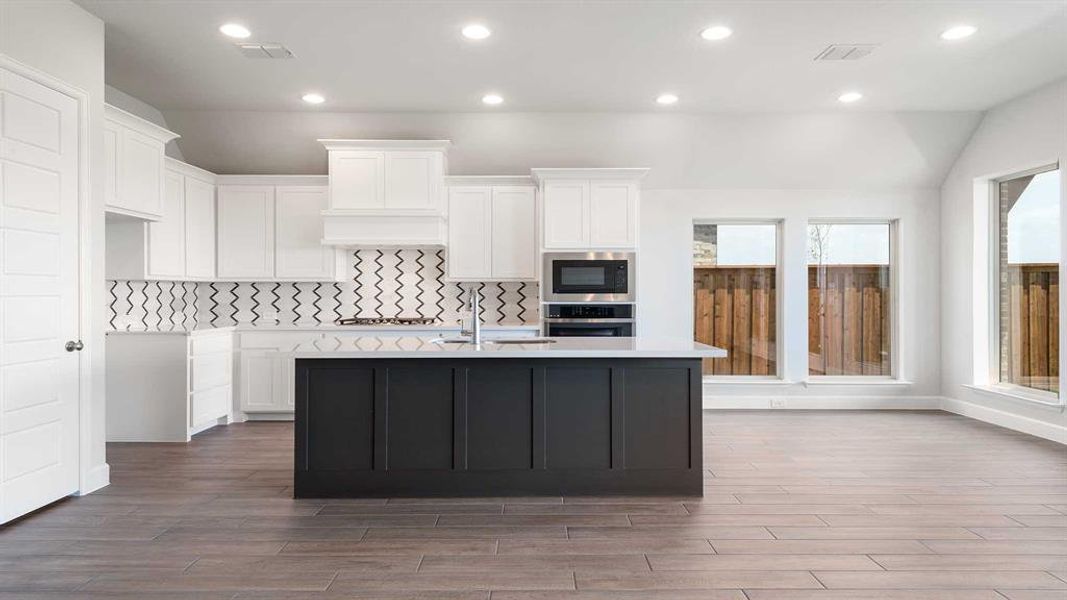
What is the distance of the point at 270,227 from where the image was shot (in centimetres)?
588

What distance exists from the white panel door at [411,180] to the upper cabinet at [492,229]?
30cm

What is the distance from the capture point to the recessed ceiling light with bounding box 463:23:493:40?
3811mm

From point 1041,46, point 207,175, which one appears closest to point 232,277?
point 207,175

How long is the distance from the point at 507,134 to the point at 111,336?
3.57m

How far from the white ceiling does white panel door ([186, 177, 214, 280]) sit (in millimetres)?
727

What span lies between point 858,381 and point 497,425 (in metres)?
4.51

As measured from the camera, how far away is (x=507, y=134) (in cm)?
573

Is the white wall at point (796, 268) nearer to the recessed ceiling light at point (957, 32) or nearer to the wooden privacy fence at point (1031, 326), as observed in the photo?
the wooden privacy fence at point (1031, 326)

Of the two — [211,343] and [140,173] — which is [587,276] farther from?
[140,173]

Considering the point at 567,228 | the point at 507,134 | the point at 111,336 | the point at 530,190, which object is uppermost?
the point at 507,134

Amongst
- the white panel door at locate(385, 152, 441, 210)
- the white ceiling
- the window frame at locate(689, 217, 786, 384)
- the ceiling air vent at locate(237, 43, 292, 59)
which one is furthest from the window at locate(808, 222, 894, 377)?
the ceiling air vent at locate(237, 43, 292, 59)

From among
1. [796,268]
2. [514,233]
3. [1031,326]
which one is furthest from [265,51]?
[1031,326]

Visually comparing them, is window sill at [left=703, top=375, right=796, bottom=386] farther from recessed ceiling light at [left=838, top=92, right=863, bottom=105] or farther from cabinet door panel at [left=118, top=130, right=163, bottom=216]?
cabinet door panel at [left=118, top=130, right=163, bottom=216]

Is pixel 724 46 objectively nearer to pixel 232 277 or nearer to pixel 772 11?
pixel 772 11
